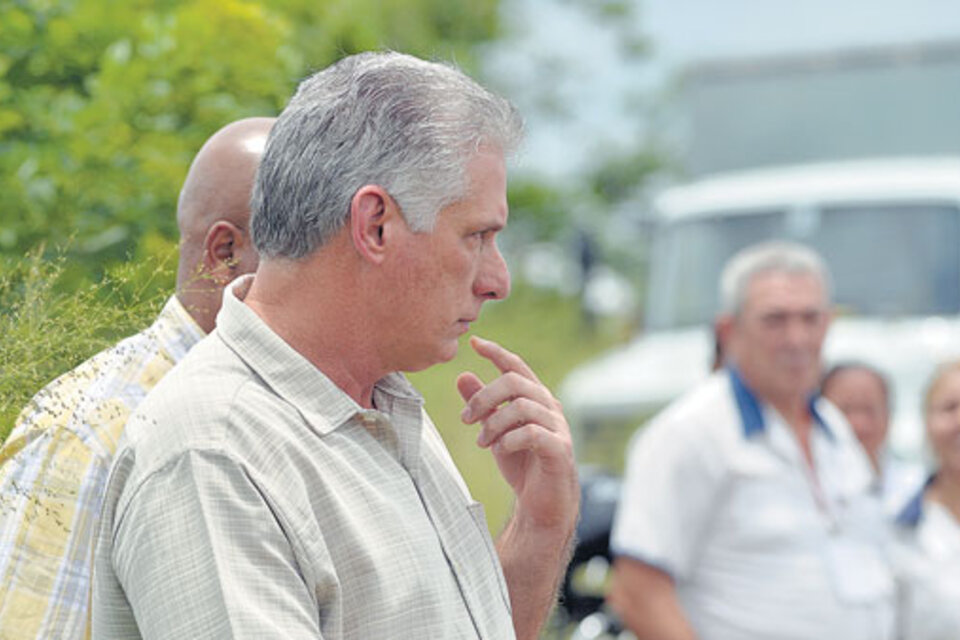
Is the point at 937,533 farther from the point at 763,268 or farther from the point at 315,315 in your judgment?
the point at 315,315

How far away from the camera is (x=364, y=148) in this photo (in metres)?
2.12

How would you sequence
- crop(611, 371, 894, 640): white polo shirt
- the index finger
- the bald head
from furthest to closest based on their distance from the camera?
crop(611, 371, 894, 640): white polo shirt
the bald head
the index finger

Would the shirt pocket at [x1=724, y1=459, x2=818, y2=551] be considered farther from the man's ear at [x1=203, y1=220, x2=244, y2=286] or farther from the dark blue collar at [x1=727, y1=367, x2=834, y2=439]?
the man's ear at [x1=203, y1=220, x2=244, y2=286]

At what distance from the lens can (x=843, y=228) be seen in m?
10.5

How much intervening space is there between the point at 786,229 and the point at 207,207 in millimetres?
8207

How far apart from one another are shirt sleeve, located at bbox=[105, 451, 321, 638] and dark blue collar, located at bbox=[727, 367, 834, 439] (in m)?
3.16

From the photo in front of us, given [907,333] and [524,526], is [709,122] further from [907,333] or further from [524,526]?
[524,526]

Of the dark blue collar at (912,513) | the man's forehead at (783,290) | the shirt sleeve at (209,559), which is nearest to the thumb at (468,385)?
the shirt sleeve at (209,559)

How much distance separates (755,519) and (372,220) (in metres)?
2.94

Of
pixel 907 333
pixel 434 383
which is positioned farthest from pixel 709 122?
pixel 434 383

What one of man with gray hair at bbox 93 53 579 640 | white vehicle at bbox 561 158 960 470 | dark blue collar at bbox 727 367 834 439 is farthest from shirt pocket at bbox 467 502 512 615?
white vehicle at bbox 561 158 960 470

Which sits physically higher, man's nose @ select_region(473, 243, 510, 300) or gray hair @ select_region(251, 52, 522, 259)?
gray hair @ select_region(251, 52, 522, 259)

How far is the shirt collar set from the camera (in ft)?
6.97

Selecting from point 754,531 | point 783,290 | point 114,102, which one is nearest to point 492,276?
point 114,102
